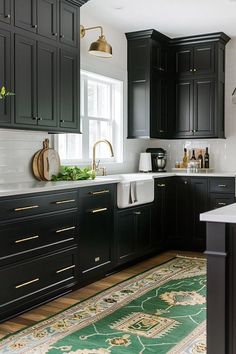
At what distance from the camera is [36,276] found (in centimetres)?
378

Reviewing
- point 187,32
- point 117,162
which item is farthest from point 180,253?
point 187,32

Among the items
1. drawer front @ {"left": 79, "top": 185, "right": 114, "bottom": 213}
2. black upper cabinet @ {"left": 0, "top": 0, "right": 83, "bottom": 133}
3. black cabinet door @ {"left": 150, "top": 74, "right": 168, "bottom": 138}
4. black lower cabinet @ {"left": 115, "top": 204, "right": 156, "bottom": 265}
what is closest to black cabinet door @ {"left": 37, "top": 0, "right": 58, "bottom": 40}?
black upper cabinet @ {"left": 0, "top": 0, "right": 83, "bottom": 133}

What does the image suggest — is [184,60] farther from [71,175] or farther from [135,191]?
[71,175]

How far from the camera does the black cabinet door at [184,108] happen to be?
21.6ft

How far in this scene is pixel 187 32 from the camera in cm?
629

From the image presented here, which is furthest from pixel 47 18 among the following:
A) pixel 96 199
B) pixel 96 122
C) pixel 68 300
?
pixel 68 300

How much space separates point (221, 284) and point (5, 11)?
2.65 metres

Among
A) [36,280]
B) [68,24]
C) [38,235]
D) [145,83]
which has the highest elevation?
[68,24]

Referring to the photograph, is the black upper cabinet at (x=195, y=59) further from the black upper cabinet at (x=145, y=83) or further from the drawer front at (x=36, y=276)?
the drawer front at (x=36, y=276)

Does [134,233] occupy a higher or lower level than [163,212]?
lower

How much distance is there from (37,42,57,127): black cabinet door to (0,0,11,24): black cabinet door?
1.40ft

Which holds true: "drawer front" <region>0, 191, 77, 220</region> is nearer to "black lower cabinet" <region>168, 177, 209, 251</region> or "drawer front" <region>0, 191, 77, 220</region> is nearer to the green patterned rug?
the green patterned rug

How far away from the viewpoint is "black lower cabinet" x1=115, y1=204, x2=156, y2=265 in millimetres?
5062

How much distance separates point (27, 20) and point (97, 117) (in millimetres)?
2020
